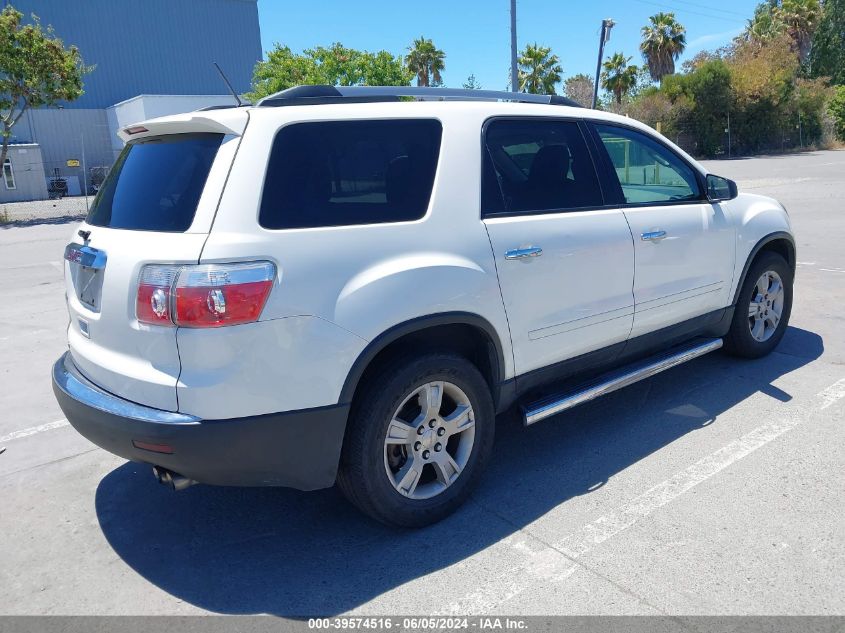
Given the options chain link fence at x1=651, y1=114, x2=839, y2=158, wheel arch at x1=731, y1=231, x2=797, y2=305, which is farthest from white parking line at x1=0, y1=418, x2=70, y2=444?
chain link fence at x1=651, y1=114, x2=839, y2=158

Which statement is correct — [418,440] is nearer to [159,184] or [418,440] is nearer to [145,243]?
[145,243]

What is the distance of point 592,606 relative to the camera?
2648 mm

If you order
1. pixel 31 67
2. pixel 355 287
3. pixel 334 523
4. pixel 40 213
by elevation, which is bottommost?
pixel 334 523

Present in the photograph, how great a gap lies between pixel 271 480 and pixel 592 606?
1.37 meters

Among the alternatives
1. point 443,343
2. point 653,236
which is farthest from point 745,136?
point 443,343

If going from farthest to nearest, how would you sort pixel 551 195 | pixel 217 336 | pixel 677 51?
1. pixel 677 51
2. pixel 551 195
3. pixel 217 336

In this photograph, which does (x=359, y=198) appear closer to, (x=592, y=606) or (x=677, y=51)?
(x=592, y=606)

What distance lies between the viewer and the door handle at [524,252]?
3.35 metres

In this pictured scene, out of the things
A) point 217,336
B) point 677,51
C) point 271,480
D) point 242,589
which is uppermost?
point 677,51

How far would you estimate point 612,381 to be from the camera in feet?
13.0

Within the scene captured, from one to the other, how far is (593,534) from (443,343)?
1.13m

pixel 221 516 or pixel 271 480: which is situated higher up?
pixel 271 480

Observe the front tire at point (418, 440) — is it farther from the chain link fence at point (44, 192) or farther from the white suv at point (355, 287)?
the chain link fence at point (44, 192)

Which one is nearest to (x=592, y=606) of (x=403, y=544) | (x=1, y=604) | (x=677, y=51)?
(x=403, y=544)
